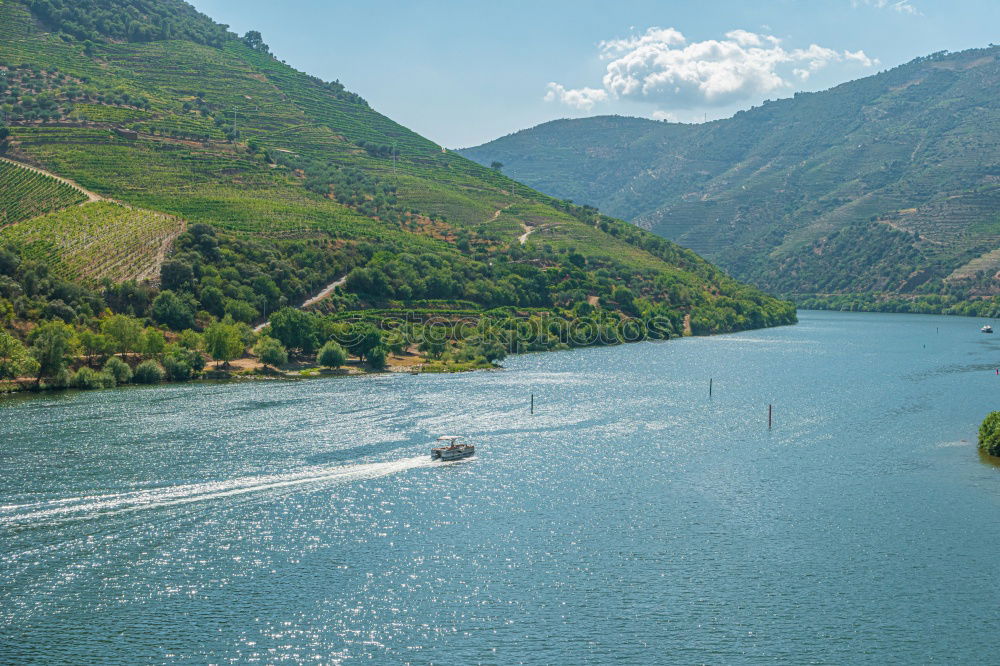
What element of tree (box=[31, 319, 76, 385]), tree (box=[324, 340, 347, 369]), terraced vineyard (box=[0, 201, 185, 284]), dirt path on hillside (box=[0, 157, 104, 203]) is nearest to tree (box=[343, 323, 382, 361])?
tree (box=[324, 340, 347, 369])

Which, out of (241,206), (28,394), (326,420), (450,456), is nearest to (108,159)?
(241,206)

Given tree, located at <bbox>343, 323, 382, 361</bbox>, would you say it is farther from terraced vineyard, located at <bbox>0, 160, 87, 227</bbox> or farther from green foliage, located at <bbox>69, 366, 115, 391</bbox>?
terraced vineyard, located at <bbox>0, 160, 87, 227</bbox>

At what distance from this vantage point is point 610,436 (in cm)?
8738

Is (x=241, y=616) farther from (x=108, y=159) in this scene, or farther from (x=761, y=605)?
(x=108, y=159)

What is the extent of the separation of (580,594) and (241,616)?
1840 centimetres

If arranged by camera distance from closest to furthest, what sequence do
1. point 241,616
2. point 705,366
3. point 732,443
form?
point 241,616
point 732,443
point 705,366

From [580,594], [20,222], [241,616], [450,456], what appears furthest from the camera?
[20,222]

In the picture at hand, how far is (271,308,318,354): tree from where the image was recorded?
126m

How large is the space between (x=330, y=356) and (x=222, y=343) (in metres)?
14.8

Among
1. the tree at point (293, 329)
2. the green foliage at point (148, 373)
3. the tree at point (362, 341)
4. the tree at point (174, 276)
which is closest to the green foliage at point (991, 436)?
the tree at point (362, 341)

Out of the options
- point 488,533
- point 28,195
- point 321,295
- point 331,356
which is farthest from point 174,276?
point 488,533

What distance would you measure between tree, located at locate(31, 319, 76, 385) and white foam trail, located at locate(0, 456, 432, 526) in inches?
1860

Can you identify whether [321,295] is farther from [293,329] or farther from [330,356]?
[330,356]

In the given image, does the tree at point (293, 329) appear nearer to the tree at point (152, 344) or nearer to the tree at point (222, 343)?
the tree at point (222, 343)
